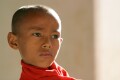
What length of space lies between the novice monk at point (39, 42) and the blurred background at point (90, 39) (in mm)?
503

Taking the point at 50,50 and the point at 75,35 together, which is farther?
the point at 75,35

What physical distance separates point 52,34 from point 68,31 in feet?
1.78

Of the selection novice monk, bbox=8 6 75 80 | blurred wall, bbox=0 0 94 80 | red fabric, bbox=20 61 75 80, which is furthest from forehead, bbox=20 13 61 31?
blurred wall, bbox=0 0 94 80

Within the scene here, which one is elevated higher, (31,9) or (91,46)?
(31,9)

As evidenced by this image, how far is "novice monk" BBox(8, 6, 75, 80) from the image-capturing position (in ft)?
3.38

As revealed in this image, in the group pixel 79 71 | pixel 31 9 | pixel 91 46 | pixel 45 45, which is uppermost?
pixel 31 9

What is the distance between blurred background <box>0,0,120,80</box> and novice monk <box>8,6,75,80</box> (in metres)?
0.50

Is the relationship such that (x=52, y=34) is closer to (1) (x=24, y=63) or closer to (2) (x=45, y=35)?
(2) (x=45, y=35)

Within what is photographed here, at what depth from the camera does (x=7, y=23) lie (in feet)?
4.99
